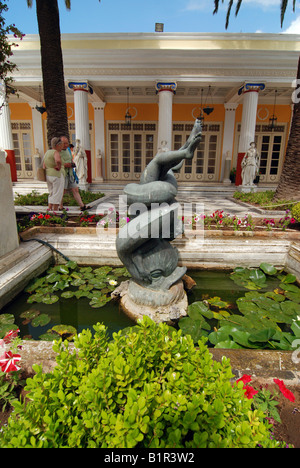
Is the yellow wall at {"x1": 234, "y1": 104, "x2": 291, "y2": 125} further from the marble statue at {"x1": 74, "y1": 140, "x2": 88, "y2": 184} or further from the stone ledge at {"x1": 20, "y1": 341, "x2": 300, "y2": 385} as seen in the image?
the stone ledge at {"x1": 20, "y1": 341, "x2": 300, "y2": 385}

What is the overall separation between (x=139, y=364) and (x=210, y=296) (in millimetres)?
1917

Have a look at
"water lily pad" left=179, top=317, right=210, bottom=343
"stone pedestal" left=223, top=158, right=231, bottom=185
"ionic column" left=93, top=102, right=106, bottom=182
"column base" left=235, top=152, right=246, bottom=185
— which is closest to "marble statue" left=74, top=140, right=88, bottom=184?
"ionic column" left=93, top=102, right=106, bottom=182

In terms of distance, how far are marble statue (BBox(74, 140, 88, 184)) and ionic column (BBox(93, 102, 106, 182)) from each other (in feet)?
7.28

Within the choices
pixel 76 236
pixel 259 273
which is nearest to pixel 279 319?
pixel 259 273

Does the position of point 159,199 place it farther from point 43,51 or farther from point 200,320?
point 43,51

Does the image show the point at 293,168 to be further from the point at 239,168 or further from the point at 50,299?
the point at 50,299

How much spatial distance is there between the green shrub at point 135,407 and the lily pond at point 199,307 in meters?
0.86

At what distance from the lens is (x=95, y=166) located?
42.5 ft

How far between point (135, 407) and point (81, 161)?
9.87m

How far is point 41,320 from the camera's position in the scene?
7.29 ft

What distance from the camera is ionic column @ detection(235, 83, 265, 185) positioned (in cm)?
952

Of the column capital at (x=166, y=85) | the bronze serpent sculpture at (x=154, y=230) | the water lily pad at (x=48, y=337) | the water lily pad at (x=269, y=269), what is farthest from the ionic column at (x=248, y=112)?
the water lily pad at (x=48, y=337)

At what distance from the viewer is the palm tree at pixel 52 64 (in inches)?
244

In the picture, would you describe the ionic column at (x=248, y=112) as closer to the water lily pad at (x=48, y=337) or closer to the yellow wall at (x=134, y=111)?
the yellow wall at (x=134, y=111)
